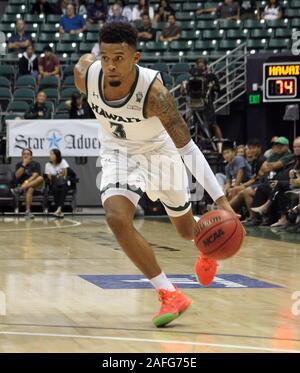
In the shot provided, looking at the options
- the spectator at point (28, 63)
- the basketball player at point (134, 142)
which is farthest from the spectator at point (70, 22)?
the basketball player at point (134, 142)

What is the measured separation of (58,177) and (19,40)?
229 inches

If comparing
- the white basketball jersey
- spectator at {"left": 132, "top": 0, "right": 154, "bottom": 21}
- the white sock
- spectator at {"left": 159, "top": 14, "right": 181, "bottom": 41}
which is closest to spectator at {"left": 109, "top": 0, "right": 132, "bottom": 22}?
spectator at {"left": 132, "top": 0, "right": 154, "bottom": 21}

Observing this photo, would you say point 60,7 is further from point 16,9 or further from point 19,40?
point 19,40

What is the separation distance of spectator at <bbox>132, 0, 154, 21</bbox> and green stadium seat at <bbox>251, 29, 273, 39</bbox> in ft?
8.79

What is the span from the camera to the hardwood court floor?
523cm

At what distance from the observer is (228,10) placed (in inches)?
899

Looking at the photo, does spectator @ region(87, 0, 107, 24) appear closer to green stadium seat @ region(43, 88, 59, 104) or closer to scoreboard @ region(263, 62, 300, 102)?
green stadium seat @ region(43, 88, 59, 104)

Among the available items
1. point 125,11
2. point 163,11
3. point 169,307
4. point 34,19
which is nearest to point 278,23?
point 163,11

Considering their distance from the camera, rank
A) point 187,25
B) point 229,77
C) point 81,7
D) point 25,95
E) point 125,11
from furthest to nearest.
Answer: point 81,7 → point 125,11 → point 187,25 → point 229,77 → point 25,95

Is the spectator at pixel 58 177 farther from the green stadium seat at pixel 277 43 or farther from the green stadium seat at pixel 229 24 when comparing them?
the green stadium seat at pixel 229 24

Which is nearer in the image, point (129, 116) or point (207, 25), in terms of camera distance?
point (129, 116)

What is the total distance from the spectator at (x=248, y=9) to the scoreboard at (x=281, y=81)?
17.3ft

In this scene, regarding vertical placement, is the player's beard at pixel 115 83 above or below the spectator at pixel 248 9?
below

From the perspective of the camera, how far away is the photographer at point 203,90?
17.8 m
